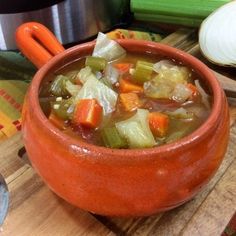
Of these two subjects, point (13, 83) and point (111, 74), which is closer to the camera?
point (111, 74)

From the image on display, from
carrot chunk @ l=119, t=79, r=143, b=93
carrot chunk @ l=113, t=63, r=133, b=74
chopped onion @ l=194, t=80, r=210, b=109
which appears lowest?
chopped onion @ l=194, t=80, r=210, b=109

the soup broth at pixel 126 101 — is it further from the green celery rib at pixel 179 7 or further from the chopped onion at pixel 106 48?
the green celery rib at pixel 179 7

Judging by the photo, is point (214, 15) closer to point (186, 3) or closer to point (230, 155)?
point (186, 3)

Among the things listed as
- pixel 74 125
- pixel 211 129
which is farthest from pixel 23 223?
pixel 211 129

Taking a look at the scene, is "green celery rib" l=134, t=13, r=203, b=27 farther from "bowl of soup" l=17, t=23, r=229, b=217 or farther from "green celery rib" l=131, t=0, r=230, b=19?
"bowl of soup" l=17, t=23, r=229, b=217

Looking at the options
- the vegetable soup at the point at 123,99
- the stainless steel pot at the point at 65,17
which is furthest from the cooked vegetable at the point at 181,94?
the stainless steel pot at the point at 65,17

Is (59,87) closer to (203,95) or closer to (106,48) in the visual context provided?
(106,48)

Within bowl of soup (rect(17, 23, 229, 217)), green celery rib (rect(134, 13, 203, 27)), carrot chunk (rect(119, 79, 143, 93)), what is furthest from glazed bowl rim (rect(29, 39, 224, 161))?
green celery rib (rect(134, 13, 203, 27))

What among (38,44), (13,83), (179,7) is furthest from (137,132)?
(179,7)
